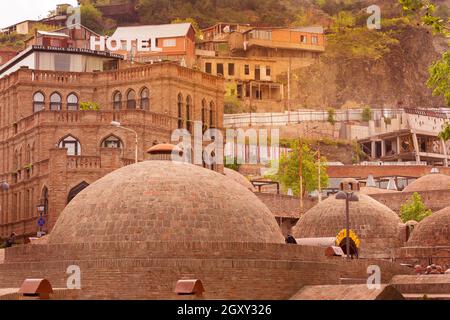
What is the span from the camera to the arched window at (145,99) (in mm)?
77312

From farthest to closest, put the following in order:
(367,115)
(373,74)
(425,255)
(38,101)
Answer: (373,74)
(367,115)
(38,101)
(425,255)

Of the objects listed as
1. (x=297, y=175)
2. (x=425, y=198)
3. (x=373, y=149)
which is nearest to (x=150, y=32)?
(x=373, y=149)

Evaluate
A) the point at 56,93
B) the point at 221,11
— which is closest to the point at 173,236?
the point at 56,93

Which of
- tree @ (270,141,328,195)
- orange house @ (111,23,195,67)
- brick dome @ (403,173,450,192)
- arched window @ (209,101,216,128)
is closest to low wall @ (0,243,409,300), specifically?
arched window @ (209,101,216,128)

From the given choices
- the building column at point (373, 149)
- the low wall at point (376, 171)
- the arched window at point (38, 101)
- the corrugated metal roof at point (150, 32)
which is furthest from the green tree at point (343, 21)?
the arched window at point (38, 101)

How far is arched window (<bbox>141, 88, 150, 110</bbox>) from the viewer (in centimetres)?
7731

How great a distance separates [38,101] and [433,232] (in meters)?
31.9

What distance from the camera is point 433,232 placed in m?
56.9

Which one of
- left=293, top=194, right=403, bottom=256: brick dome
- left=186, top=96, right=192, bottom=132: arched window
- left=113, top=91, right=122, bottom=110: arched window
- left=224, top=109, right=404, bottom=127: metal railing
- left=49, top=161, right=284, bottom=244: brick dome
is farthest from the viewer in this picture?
left=224, top=109, right=404, bottom=127: metal railing

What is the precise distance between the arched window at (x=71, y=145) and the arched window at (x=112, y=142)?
161cm

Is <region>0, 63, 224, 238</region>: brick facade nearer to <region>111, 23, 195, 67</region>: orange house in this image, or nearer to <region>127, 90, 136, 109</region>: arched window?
<region>127, 90, 136, 109</region>: arched window

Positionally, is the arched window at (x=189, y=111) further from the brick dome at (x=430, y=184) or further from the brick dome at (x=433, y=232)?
the brick dome at (x=433, y=232)

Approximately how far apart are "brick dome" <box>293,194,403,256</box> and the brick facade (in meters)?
11.7

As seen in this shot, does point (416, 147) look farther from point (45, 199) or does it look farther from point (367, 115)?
point (45, 199)
